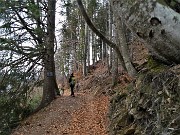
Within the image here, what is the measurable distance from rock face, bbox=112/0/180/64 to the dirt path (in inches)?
192

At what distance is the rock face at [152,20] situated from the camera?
5535mm

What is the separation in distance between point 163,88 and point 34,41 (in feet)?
40.6

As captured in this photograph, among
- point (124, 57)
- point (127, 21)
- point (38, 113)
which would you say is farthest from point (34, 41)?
point (127, 21)

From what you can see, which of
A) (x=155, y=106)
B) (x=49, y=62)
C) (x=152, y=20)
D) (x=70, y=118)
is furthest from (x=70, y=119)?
(x=152, y=20)

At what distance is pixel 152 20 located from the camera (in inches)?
219

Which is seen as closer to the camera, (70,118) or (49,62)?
(70,118)

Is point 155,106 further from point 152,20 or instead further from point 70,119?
point 70,119

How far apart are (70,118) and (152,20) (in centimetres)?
891

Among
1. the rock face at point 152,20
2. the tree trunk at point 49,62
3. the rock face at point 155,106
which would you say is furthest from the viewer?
the tree trunk at point 49,62

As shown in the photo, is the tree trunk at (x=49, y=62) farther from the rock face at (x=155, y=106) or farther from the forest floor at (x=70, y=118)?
the rock face at (x=155, y=106)

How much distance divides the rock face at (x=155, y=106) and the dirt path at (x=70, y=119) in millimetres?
2899

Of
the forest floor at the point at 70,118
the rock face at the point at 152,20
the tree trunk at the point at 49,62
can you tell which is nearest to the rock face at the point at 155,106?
the rock face at the point at 152,20

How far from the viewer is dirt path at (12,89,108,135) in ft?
38.3

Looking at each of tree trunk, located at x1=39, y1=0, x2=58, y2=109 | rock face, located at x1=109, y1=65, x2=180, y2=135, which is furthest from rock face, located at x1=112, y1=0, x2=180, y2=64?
tree trunk, located at x1=39, y1=0, x2=58, y2=109
